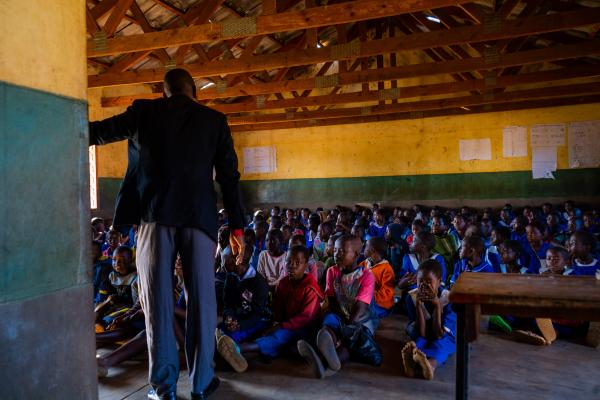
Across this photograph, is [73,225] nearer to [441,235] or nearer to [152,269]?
[152,269]

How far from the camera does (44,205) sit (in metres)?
1.41

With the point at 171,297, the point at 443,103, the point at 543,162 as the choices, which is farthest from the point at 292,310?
the point at 543,162

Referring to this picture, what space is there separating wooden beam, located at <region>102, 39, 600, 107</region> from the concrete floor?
4.59 m

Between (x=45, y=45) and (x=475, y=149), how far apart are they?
11.8 meters

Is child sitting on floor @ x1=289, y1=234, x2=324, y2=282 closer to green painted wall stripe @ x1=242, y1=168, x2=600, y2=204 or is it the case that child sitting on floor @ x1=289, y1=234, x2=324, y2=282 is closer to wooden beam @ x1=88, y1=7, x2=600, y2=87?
wooden beam @ x1=88, y1=7, x2=600, y2=87

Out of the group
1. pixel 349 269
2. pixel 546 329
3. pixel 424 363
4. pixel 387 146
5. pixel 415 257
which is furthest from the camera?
pixel 387 146

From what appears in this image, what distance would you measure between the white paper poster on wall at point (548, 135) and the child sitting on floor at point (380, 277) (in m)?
8.79

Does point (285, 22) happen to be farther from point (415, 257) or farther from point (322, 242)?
point (415, 257)

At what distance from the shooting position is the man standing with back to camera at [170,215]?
2.16 meters

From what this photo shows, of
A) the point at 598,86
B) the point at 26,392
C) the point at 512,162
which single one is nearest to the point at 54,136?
the point at 26,392

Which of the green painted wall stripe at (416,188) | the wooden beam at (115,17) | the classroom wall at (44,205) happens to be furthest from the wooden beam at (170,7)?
the classroom wall at (44,205)

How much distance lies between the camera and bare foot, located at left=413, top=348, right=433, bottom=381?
2707mm

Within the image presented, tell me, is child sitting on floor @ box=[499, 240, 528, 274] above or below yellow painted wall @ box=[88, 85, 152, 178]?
below

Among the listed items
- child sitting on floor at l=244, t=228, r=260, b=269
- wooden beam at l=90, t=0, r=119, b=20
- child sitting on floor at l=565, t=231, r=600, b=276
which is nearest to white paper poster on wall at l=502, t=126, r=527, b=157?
child sitting on floor at l=565, t=231, r=600, b=276
